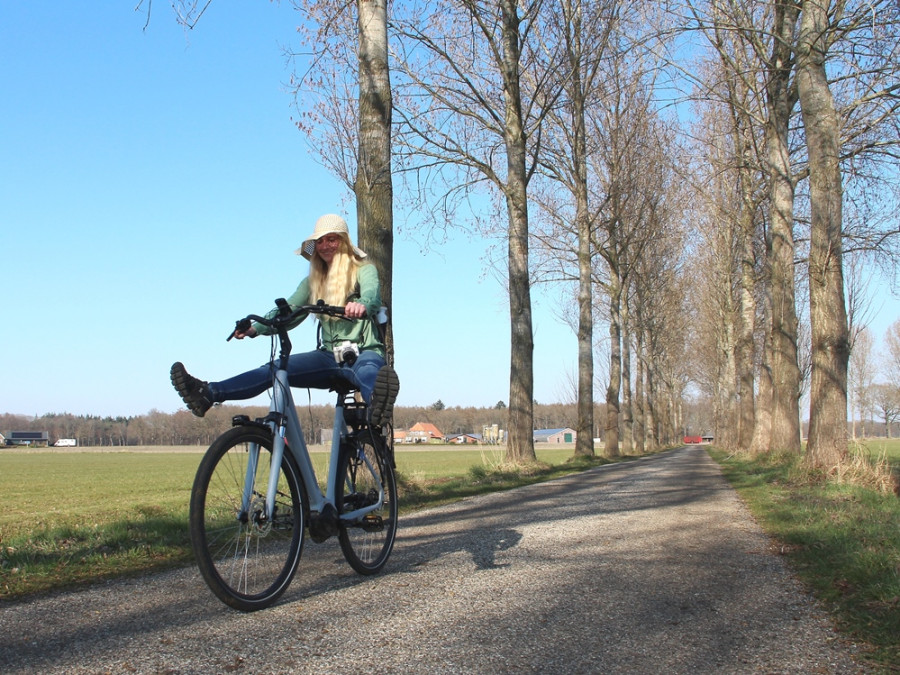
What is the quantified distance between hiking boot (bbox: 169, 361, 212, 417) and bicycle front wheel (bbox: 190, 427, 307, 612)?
0.28 metres

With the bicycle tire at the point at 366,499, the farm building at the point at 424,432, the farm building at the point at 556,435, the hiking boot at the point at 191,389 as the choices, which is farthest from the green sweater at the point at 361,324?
the farm building at the point at 556,435

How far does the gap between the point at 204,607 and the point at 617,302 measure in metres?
26.2

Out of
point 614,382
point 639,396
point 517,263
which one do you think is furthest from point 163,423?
point 517,263

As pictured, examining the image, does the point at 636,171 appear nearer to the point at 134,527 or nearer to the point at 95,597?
the point at 134,527

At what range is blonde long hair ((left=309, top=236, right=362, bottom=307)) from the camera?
4.42 metres

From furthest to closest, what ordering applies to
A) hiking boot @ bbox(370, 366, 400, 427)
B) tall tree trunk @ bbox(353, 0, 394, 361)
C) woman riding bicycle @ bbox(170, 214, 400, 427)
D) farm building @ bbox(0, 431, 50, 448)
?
farm building @ bbox(0, 431, 50, 448)
tall tree trunk @ bbox(353, 0, 394, 361)
hiking boot @ bbox(370, 366, 400, 427)
woman riding bicycle @ bbox(170, 214, 400, 427)

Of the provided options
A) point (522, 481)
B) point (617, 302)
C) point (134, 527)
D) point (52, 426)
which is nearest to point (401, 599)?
point (134, 527)

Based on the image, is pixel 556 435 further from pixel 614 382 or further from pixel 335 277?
pixel 335 277

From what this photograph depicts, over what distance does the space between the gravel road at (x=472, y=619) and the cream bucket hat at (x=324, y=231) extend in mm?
1895

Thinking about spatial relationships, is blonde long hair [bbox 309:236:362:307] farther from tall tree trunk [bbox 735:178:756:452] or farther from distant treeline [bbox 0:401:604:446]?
distant treeline [bbox 0:401:604:446]

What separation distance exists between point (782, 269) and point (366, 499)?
1491 cm

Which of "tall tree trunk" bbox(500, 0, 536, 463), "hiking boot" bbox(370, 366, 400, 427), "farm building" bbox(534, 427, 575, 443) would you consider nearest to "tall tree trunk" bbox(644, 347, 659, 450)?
"tall tree trunk" bbox(500, 0, 536, 463)

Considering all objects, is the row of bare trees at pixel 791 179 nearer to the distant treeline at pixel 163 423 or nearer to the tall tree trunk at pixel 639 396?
the tall tree trunk at pixel 639 396

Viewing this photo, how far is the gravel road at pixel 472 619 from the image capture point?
2.68m
